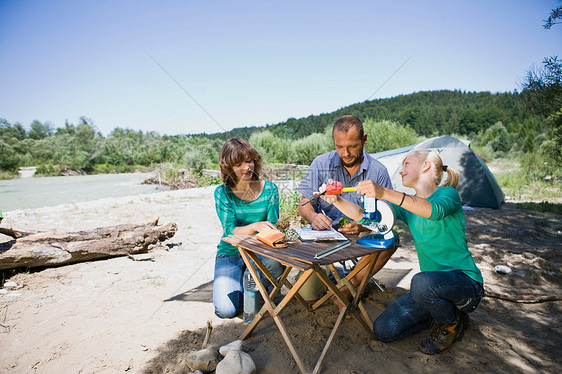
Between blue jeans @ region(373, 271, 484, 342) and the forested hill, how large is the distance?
1571 centimetres

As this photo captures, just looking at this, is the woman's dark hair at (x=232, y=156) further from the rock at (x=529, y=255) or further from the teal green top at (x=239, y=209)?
the rock at (x=529, y=255)

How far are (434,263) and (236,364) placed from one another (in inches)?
59.2

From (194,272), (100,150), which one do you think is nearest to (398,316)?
(194,272)

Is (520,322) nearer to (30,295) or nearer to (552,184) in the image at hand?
(30,295)

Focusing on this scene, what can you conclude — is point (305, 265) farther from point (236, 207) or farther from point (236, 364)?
point (236, 207)

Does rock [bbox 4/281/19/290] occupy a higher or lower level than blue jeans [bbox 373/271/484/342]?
lower

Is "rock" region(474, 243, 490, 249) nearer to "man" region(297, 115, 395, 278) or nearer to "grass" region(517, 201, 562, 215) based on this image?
"man" region(297, 115, 395, 278)

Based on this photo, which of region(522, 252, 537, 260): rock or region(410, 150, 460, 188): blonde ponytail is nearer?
region(410, 150, 460, 188): blonde ponytail

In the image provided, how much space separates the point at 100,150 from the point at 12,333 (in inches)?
1187

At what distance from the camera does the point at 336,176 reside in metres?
3.34

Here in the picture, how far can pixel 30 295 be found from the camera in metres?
3.24

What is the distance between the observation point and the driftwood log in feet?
11.8

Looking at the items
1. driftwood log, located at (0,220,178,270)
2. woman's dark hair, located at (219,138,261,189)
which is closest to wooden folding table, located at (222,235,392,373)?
woman's dark hair, located at (219,138,261,189)

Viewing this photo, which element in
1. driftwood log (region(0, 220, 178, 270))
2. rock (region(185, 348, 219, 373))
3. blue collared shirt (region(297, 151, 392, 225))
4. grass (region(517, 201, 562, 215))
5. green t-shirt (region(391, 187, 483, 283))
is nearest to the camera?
rock (region(185, 348, 219, 373))
